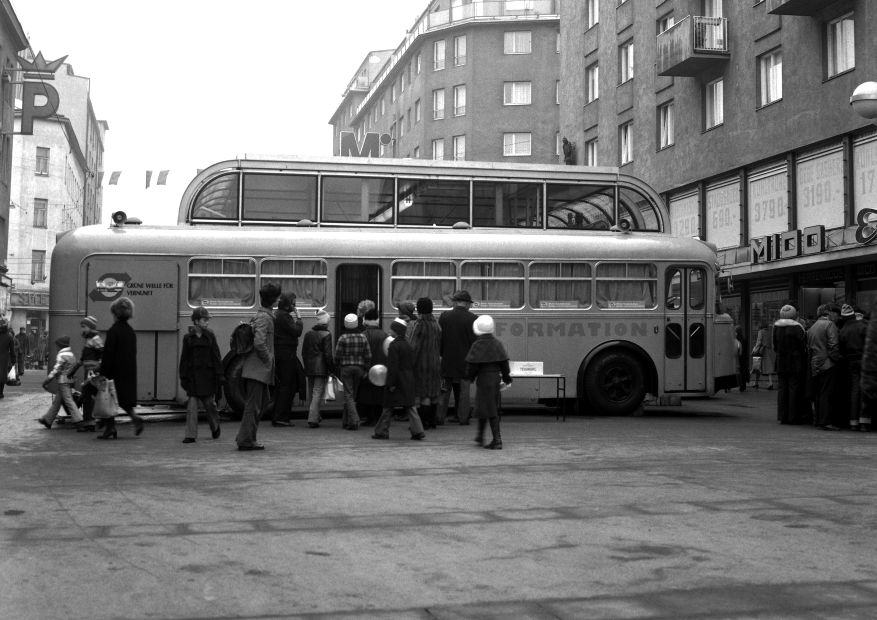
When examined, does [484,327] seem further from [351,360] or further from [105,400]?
[105,400]

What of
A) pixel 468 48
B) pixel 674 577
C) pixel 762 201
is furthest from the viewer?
pixel 468 48

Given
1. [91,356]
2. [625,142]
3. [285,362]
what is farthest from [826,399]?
[625,142]

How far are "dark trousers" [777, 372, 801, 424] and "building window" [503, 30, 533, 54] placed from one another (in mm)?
53425

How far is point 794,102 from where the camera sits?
89.6 ft

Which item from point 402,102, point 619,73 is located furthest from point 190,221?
point 402,102

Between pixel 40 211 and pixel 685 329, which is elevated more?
pixel 40 211

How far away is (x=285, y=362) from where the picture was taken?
1566 centimetres

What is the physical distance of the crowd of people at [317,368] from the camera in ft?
40.8

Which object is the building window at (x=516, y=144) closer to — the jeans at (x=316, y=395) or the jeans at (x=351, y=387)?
the jeans at (x=316, y=395)

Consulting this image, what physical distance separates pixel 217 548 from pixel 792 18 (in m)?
24.5

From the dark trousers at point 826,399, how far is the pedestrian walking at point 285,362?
7.32 m

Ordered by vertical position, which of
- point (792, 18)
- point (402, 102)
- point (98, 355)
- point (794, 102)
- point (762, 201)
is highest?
point (402, 102)

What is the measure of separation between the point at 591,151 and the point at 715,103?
1015cm

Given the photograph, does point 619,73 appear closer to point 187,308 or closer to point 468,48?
point 187,308
